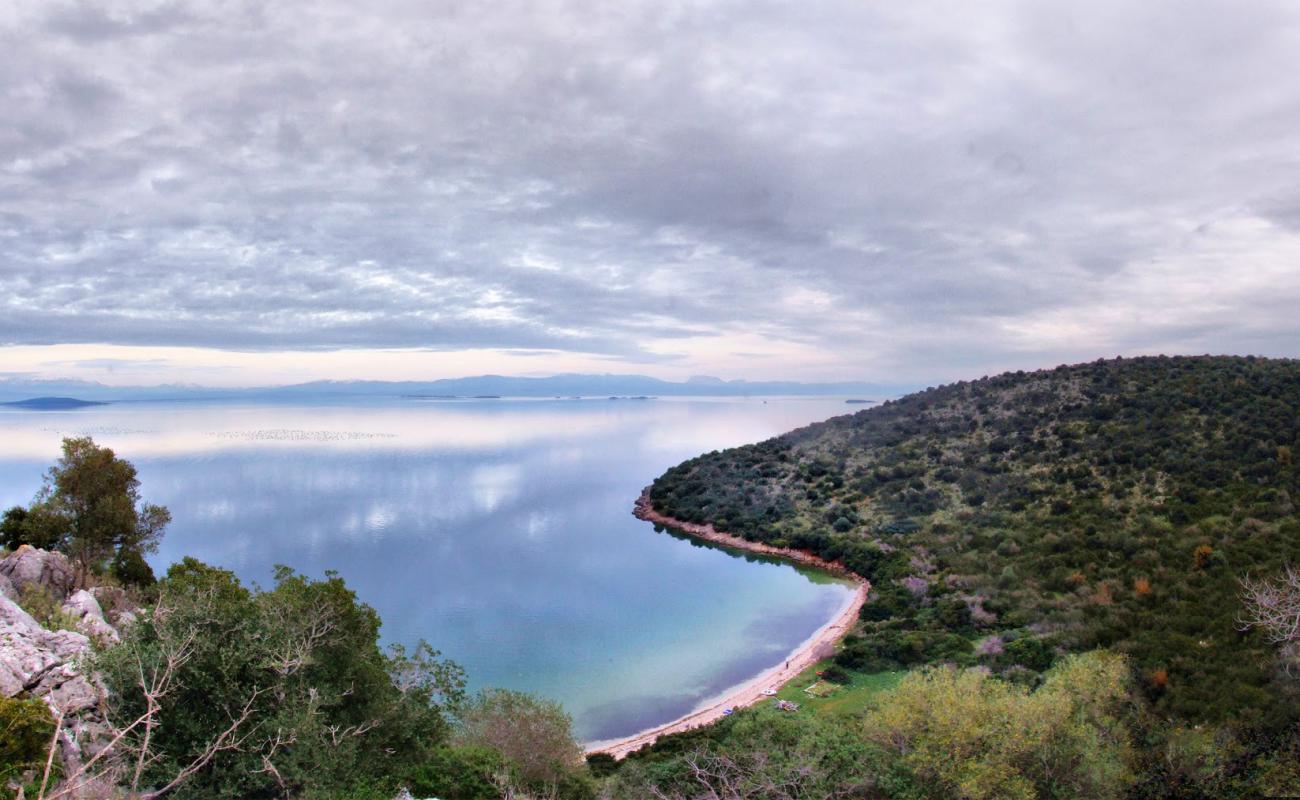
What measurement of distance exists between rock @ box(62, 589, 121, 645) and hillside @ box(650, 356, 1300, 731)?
2422 centimetres

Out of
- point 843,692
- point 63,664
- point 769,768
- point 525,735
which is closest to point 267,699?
point 63,664

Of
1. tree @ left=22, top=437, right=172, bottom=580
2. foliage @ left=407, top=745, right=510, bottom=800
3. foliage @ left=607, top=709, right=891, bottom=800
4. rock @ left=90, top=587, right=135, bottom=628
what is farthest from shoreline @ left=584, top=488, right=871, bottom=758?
tree @ left=22, top=437, right=172, bottom=580

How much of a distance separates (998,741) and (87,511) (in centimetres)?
3429

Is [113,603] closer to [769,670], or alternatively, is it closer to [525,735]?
[525,735]

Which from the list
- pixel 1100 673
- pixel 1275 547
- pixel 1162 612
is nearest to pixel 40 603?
pixel 1100 673

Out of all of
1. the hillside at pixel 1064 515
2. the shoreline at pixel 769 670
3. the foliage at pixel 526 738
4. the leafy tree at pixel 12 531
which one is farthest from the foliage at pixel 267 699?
the leafy tree at pixel 12 531

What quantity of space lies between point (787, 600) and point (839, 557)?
7.00 m

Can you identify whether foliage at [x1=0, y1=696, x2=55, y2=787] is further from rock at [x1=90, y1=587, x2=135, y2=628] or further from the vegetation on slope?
the vegetation on slope

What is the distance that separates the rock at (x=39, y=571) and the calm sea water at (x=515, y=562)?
12.2m

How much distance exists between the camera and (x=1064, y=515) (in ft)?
122

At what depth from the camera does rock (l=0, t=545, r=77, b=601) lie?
2175 centimetres

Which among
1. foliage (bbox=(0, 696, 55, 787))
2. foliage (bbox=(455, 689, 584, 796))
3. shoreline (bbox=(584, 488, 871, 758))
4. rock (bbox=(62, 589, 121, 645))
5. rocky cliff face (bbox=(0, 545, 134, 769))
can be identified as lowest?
shoreline (bbox=(584, 488, 871, 758))

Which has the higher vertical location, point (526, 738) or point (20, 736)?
point (20, 736)

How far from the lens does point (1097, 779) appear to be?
13125 mm
